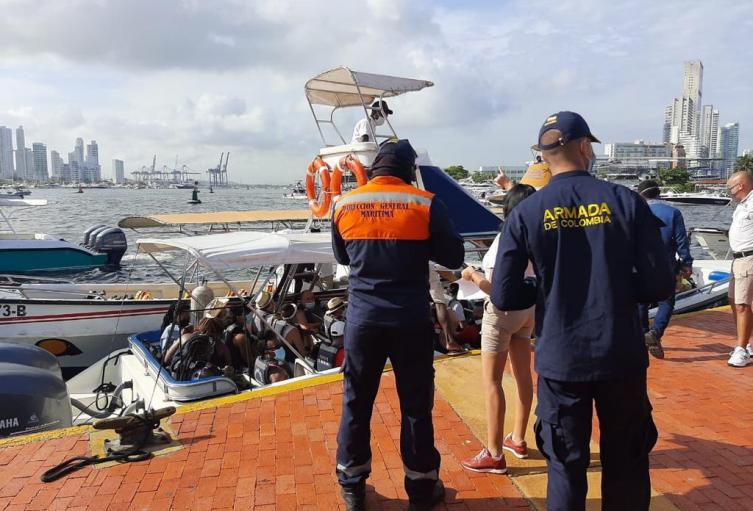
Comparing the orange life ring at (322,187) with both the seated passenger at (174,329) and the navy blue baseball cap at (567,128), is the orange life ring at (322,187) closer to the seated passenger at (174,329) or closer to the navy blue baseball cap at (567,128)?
the seated passenger at (174,329)

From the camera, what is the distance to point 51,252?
21453 mm

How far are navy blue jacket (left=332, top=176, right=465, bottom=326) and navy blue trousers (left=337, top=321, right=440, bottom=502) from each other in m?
0.09

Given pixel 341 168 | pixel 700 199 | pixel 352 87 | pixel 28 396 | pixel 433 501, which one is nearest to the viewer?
pixel 433 501

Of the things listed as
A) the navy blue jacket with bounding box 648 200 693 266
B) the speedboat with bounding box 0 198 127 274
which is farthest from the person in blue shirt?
the speedboat with bounding box 0 198 127 274

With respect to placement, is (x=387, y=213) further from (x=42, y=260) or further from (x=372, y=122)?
(x=42, y=260)

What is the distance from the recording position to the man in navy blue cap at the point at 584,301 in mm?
2260

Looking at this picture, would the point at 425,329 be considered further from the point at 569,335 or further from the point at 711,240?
the point at 711,240

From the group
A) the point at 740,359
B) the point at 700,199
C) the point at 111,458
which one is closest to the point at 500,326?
the point at 111,458

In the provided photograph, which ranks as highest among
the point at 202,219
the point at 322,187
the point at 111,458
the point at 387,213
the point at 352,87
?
the point at 352,87

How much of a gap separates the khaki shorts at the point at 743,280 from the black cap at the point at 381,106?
18.5ft

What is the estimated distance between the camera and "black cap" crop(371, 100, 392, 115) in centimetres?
946

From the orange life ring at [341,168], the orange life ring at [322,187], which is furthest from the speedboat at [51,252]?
the orange life ring at [341,168]

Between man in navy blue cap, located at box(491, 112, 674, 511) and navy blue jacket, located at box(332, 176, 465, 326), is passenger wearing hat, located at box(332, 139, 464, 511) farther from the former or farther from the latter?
man in navy blue cap, located at box(491, 112, 674, 511)

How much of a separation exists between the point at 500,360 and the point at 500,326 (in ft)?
0.71
